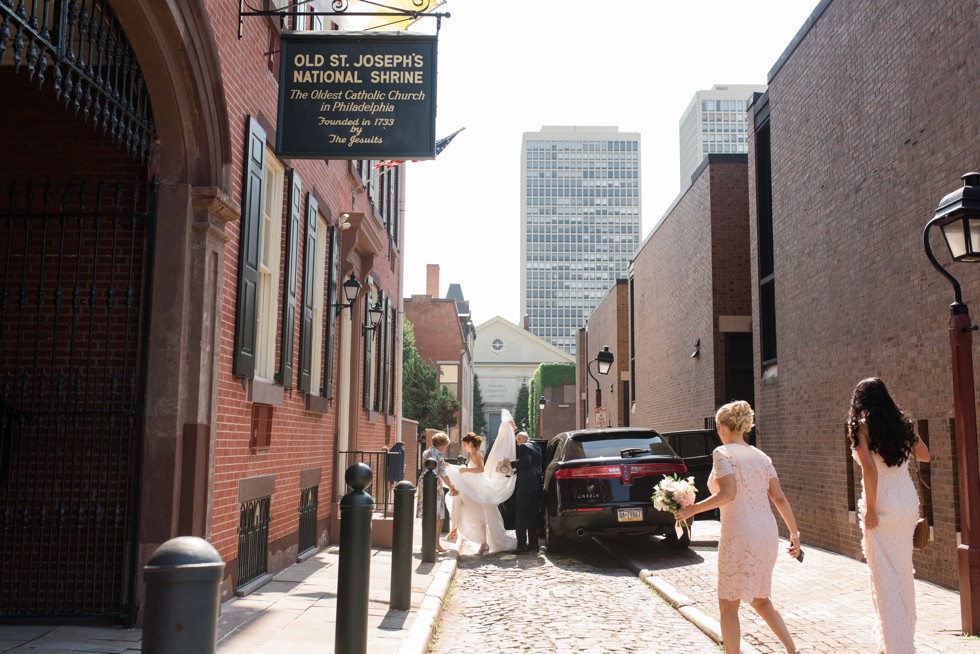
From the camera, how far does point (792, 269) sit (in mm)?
14070

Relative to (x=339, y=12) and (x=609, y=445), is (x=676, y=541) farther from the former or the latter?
(x=339, y=12)

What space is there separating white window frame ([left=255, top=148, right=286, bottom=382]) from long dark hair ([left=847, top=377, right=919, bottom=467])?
5.69 m

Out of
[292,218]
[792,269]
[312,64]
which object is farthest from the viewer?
[792,269]

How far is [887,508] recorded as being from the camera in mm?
5512

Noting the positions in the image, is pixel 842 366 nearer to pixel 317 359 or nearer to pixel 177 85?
pixel 317 359

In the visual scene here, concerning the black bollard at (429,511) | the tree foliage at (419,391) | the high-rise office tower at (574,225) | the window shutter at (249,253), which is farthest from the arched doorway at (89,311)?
the high-rise office tower at (574,225)

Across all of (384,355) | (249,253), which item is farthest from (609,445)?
(384,355)

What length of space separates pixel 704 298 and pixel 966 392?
13184 millimetres

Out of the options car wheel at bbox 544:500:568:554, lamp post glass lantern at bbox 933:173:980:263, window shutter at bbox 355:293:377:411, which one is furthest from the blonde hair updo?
window shutter at bbox 355:293:377:411

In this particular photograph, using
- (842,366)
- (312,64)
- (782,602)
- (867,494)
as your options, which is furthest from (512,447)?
(867,494)

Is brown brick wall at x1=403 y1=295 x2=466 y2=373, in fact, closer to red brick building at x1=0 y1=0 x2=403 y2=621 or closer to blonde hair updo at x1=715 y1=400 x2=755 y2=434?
red brick building at x1=0 y1=0 x2=403 y2=621

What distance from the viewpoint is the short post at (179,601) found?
2434 mm

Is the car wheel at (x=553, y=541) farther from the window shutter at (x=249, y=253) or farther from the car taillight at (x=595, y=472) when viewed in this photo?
the window shutter at (x=249, y=253)

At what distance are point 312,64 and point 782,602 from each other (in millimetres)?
6339
